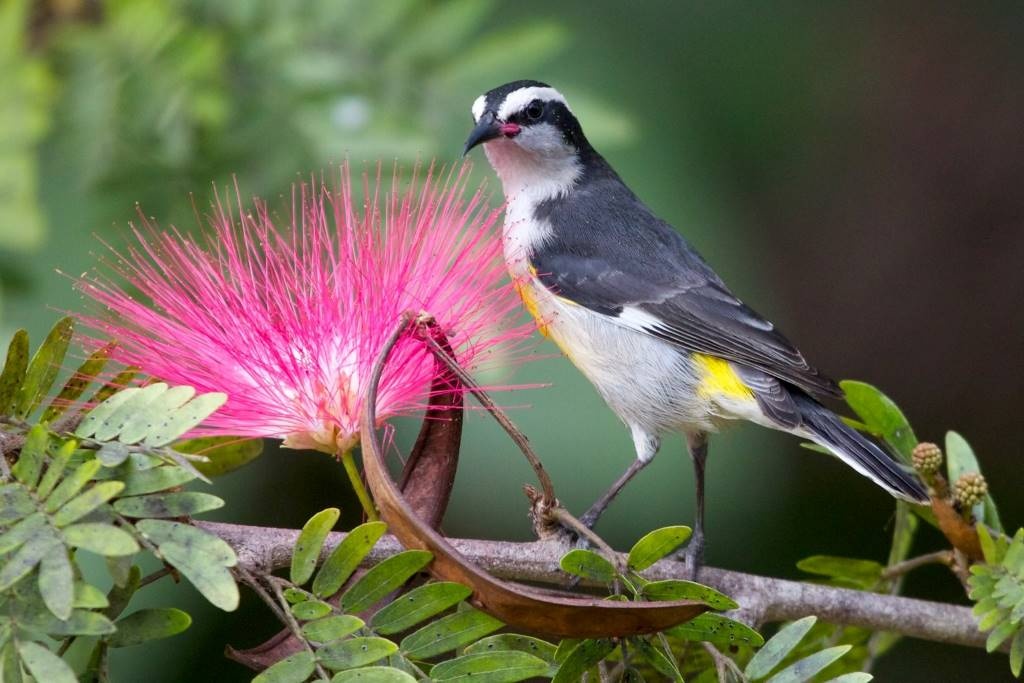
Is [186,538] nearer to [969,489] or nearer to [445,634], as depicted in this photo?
[445,634]

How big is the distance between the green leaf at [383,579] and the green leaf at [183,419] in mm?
197

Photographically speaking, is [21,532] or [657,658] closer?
[21,532]

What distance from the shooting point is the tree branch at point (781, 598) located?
4.34ft

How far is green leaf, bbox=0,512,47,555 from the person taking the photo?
37.0 inches

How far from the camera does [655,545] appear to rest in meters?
1.16

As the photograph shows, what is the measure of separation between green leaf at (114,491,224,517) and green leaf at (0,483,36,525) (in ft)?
0.22

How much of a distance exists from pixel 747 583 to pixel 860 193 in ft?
6.56

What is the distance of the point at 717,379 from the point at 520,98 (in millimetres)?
524

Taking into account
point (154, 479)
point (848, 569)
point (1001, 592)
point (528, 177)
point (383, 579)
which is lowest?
point (848, 569)

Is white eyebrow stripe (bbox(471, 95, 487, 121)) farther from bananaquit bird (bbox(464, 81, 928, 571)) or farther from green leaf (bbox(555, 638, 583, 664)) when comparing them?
green leaf (bbox(555, 638, 583, 664))

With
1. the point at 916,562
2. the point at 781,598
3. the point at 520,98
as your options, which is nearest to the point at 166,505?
the point at 781,598

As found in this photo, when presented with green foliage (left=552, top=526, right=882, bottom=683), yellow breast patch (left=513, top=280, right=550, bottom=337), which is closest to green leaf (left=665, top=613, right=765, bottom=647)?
green foliage (left=552, top=526, right=882, bottom=683)

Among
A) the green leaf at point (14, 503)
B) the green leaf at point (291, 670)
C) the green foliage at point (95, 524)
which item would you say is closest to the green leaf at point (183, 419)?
the green foliage at point (95, 524)

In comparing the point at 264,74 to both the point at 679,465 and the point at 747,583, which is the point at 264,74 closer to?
the point at 679,465
